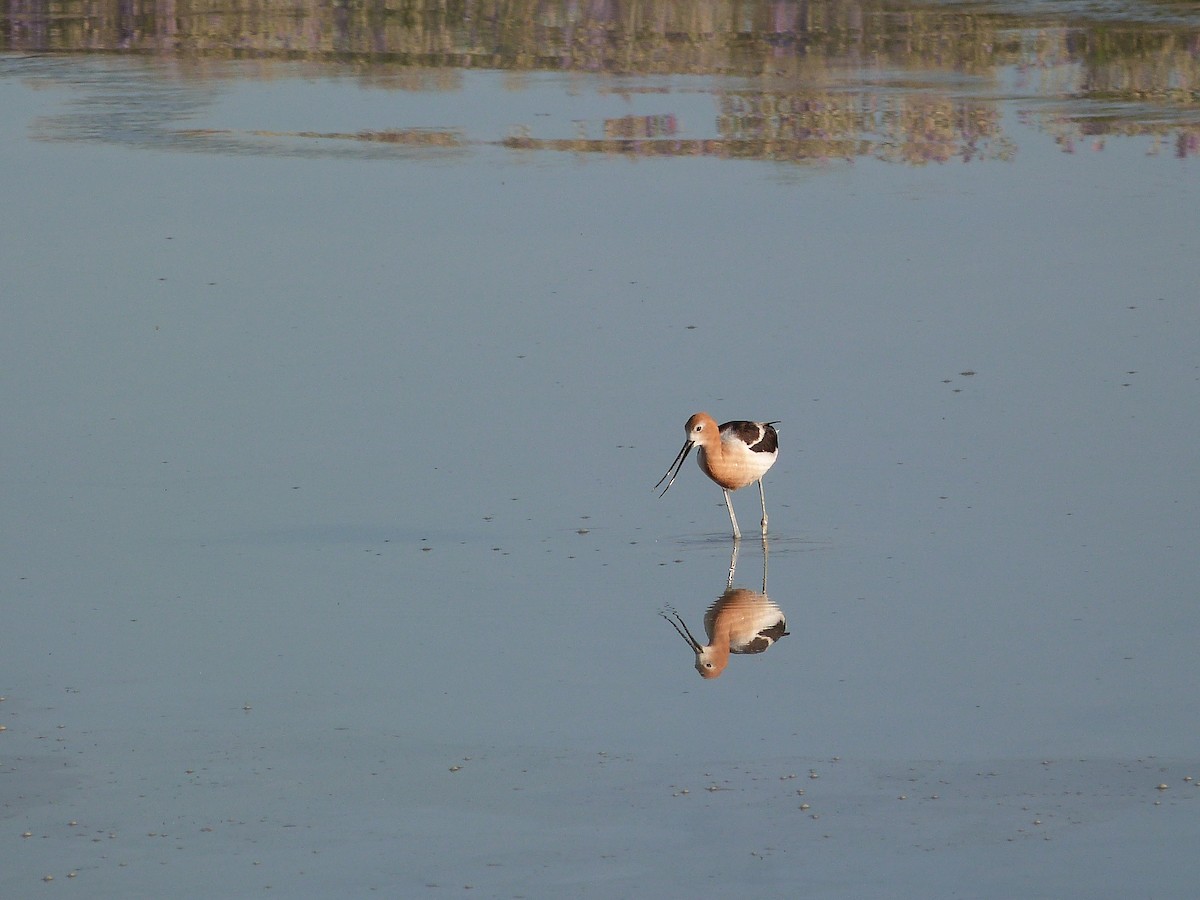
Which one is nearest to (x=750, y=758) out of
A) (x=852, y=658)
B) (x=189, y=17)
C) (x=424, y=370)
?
(x=852, y=658)

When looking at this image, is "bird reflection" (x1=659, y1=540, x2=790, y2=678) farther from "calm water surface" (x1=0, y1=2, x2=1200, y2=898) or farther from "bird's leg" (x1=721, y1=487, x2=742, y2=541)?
"bird's leg" (x1=721, y1=487, x2=742, y2=541)

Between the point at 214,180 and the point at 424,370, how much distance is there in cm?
516

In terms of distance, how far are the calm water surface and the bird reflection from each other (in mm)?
67

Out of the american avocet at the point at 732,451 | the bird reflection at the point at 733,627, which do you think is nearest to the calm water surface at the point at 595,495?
the bird reflection at the point at 733,627

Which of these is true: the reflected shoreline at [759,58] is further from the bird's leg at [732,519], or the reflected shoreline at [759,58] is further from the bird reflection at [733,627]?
the bird reflection at [733,627]

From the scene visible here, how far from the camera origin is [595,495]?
31.7ft

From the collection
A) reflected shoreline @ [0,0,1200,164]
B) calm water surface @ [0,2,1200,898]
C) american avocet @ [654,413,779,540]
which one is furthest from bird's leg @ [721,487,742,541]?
reflected shoreline @ [0,0,1200,164]

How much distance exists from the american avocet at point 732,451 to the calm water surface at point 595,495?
20cm

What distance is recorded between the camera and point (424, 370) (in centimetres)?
1166

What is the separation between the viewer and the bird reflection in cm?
788

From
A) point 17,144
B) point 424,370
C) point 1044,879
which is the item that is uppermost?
point 17,144

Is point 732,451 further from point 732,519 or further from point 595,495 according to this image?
point 595,495

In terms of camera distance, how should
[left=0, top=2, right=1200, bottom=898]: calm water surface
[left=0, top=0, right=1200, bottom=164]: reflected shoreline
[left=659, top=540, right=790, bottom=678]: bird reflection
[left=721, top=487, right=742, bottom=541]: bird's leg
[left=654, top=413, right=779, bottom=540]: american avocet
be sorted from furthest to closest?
1. [left=0, top=0, right=1200, bottom=164]: reflected shoreline
2. [left=654, top=413, right=779, bottom=540]: american avocet
3. [left=721, top=487, right=742, bottom=541]: bird's leg
4. [left=659, top=540, right=790, bottom=678]: bird reflection
5. [left=0, top=2, right=1200, bottom=898]: calm water surface

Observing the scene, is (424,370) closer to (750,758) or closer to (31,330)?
(31,330)
